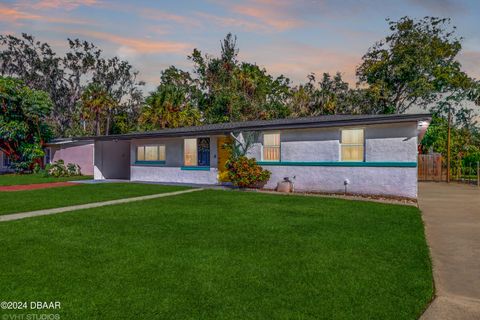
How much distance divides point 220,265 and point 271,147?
39.5ft

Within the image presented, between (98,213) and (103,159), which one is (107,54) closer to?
(103,159)

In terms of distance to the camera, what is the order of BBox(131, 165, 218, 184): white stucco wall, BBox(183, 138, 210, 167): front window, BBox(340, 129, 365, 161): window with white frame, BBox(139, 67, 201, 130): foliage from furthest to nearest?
BBox(139, 67, 201, 130): foliage, BBox(183, 138, 210, 167): front window, BBox(131, 165, 218, 184): white stucco wall, BBox(340, 129, 365, 161): window with white frame

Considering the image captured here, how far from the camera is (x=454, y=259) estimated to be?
20.2ft

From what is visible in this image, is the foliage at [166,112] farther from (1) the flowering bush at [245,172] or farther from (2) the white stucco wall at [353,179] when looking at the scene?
(2) the white stucco wall at [353,179]

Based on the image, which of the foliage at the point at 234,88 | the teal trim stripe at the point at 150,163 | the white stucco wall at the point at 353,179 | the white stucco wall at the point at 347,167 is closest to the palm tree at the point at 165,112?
the foliage at the point at 234,88

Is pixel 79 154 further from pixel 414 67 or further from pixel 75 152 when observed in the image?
pixel 414 67

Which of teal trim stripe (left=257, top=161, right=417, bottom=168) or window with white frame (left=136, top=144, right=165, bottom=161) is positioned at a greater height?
window with white frame (left=136, top=144, right=165, bottom=161)

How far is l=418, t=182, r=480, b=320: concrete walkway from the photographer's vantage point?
412cm

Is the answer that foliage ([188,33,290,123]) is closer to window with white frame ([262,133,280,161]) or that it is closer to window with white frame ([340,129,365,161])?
window with white frame ([262,133,280,161])

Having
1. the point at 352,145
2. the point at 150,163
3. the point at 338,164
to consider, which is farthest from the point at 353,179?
the point at 150,163

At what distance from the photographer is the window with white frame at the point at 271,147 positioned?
17.1 m

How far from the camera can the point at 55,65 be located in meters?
51.8

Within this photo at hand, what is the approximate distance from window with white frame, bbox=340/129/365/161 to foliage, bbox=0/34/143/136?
1525 inches

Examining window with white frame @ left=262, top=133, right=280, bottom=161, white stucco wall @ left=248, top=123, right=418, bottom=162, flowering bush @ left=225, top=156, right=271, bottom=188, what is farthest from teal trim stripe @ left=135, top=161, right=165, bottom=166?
window with white frame @ left=262, top=133, right=280, bottom=161
